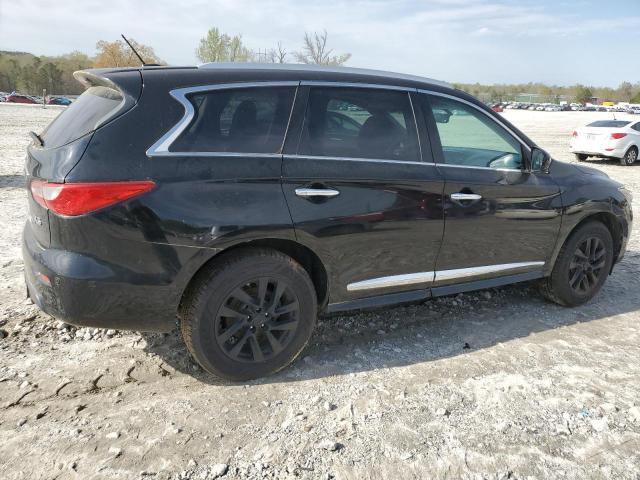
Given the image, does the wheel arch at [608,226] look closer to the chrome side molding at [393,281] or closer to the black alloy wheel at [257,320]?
the chrome side molding at [393,281]

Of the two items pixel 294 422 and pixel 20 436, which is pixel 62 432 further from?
pixel 294 422

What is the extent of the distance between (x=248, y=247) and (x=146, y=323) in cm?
72

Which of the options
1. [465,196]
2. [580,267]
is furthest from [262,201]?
[580,267]

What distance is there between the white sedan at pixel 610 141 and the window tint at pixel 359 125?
15.1 m

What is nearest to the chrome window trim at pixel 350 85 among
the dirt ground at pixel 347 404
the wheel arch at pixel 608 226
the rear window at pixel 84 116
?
the rear window at pixel 84 116

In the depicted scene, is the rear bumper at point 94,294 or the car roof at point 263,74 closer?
the rear bumper at point 94,294

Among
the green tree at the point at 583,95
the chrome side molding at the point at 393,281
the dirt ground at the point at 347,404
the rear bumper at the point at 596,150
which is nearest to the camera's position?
the dirt ground at the point at 347,404

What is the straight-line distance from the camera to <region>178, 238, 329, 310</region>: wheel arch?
121 inches

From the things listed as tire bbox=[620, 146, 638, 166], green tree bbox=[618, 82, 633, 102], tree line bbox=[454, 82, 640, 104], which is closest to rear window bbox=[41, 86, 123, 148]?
tire bbox=[620, 146, 638, 166]

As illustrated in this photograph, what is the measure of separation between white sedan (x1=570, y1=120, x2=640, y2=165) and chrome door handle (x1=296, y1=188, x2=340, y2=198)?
15.7 m

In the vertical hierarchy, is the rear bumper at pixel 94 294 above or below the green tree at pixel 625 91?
above

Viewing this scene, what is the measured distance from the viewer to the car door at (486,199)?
378cm

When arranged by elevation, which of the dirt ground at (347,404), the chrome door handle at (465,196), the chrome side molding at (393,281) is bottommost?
the dirt ground at (347,404)

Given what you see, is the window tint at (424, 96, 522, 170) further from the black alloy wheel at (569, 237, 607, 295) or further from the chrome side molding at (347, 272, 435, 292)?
the black alloy wheel at (569, 237, 607, 295)
